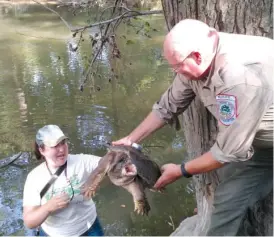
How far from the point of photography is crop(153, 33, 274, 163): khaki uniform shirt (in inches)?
84.3

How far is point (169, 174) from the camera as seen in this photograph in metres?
2.74

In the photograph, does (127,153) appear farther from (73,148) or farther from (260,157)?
(73,148)

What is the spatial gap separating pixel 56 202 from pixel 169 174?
42.0 inches

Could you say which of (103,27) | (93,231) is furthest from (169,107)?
(103,27)

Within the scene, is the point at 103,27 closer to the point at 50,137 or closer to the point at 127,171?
the point at 50,137

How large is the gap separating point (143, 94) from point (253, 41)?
776 cm

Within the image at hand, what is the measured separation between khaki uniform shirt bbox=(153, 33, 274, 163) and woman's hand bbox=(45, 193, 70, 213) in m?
1.48

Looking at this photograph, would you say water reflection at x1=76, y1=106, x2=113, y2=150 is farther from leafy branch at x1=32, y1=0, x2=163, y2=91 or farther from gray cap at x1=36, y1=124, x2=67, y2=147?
gray cap at x1=36, y1=124, x2=67, y2=147

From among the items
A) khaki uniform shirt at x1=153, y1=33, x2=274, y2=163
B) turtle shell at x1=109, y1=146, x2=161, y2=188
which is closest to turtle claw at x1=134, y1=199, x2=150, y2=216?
turtle shell at x1=109, y1=146, x2=161, y2=188

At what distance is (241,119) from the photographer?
2.17 meters

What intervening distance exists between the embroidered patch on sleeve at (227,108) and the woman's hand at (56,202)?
5.27 feet

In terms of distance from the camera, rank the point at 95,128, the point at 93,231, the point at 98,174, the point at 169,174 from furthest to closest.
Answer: the point at 95,128 < the point at 93,231 < the point at 98,174 < the point at 169,174

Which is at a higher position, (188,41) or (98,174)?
(188,41)

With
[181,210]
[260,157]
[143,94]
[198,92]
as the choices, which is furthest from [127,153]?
[143,94]
